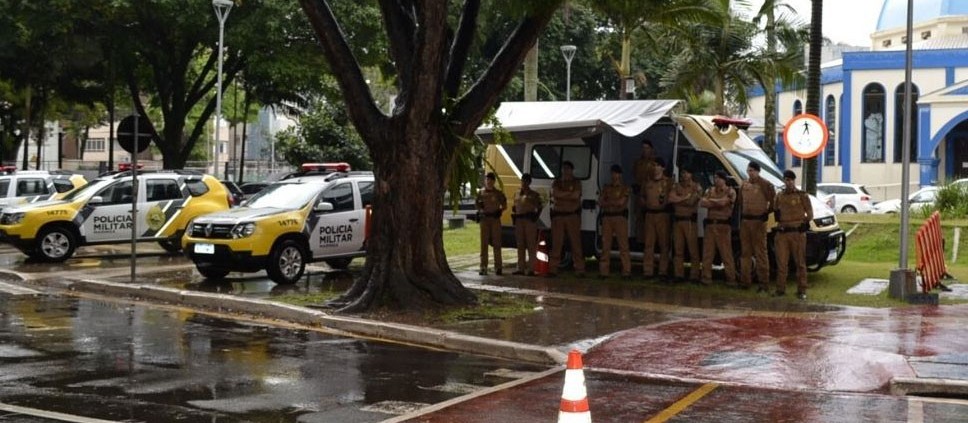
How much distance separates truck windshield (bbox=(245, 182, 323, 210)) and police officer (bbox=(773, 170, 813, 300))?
7005 mm

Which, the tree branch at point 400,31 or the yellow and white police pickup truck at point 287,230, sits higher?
the tree branch at point 400,31

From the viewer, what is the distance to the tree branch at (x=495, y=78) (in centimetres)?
1470

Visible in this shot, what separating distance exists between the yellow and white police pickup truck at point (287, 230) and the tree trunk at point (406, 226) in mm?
3013

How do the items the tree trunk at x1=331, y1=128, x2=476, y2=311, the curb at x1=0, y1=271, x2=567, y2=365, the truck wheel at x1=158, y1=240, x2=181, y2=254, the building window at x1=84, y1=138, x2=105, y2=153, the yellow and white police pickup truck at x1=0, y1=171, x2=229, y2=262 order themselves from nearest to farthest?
the curb at x1=0, y1=271, x2=567, y2=365
the tree trunk at x1=331, y1=128, x2=476, y2=311
the yellow and white police pickup truck at x1=0, y1=171, x2=229, y2=262
the truck wheel at x1=158, y1=240, x2=181, y2=254
the building window at x1=84, y1=138, x2=105, y2=153

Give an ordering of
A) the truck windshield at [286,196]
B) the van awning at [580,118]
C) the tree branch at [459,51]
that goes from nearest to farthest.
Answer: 1. the tree branch at [459,51]
2. the van awning at [580,118]
3. the truck windshield at [286,196]

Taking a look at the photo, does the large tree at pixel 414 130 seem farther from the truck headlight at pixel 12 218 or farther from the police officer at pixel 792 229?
the truck headlight at pixel 12 218

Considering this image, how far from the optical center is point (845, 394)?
9859 millimetres

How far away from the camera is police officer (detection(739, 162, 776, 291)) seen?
53.4 feet

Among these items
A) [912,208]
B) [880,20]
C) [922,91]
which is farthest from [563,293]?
[880,20]

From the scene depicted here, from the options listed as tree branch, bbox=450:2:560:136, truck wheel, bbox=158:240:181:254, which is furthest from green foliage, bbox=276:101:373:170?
tree branch, bbox=450:2:560:136

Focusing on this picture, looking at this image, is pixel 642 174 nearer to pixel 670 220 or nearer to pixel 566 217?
pixel 670 220

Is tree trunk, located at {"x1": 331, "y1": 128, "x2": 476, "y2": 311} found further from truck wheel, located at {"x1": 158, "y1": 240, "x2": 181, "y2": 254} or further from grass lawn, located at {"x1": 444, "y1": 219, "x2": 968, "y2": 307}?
truck wheel, located at {"x1": 158, "y1": 240, "x2": 181, "y2": 254}

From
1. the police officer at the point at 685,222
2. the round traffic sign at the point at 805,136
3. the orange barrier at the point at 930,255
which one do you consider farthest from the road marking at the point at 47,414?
the orange barrier at the point at 930,255

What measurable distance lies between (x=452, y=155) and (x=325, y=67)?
77.2ft
